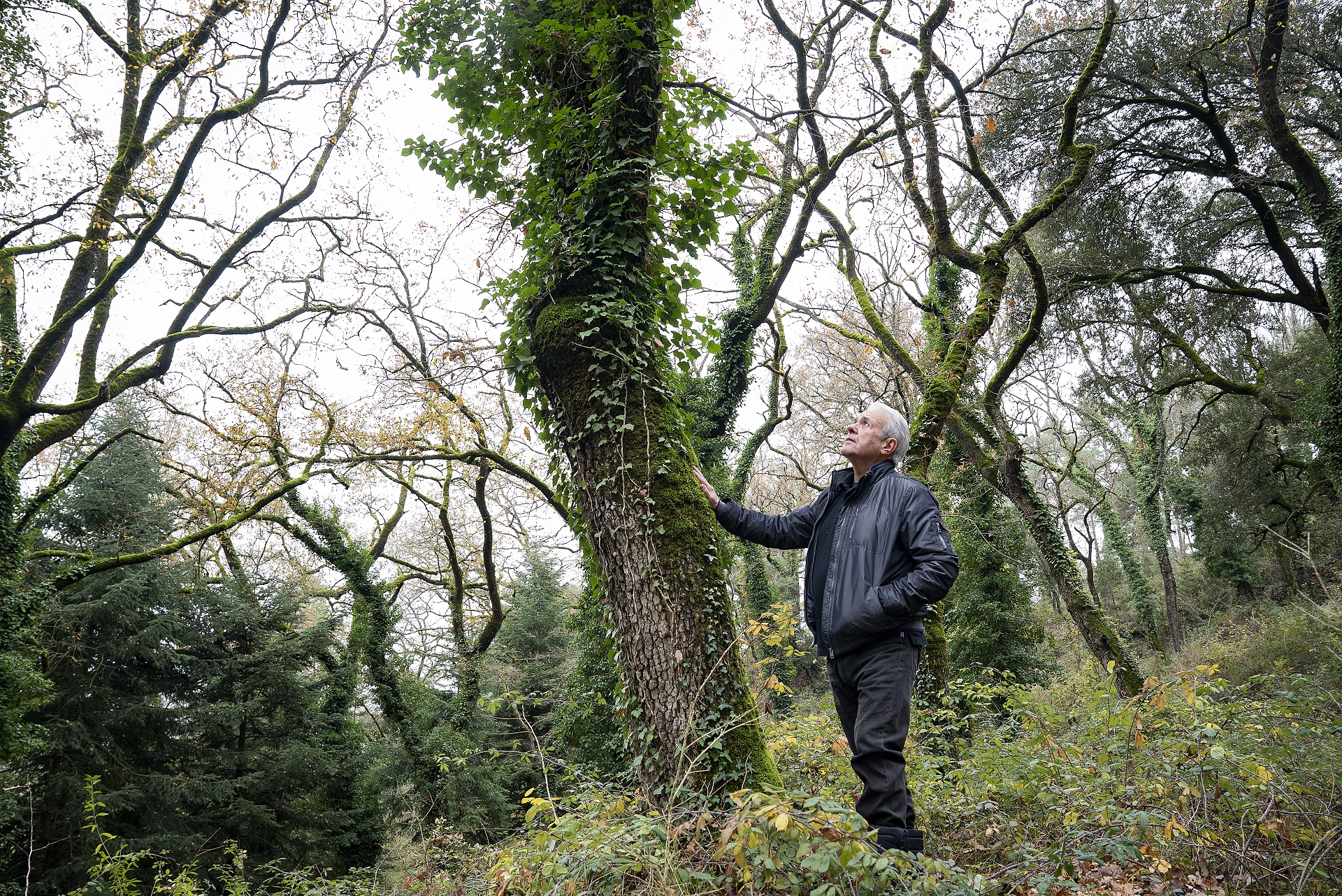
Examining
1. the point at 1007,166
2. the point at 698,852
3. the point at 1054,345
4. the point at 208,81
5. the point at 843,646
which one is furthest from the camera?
the point at 1054,345

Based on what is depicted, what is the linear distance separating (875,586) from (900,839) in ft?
3.07

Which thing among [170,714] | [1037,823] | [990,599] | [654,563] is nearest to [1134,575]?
[990,599]

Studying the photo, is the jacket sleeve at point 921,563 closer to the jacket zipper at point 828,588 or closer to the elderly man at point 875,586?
the elderly man at point 875,586

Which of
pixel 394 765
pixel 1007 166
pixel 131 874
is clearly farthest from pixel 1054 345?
pixel 131 874

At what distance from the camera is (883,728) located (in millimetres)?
2789

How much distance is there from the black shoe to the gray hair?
159cm

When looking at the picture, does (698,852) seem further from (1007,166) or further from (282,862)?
(282,862)

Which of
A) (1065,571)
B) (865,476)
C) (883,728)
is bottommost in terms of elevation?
(883,728)

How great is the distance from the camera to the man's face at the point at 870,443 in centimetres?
341

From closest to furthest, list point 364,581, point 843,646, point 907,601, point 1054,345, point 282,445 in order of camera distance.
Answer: point 907,601
point 843,646
point 282,445
point 1054,345
point 364,581

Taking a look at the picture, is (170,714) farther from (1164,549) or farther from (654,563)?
(1164,549)

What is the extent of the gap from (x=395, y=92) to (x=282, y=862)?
493 inches

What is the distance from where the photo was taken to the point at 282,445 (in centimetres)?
1279

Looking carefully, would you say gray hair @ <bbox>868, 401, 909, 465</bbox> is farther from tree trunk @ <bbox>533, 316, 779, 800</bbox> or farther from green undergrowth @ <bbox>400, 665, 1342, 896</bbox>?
green undergrowth @ <bbox>400, 665, 1342, 896</bbox>
